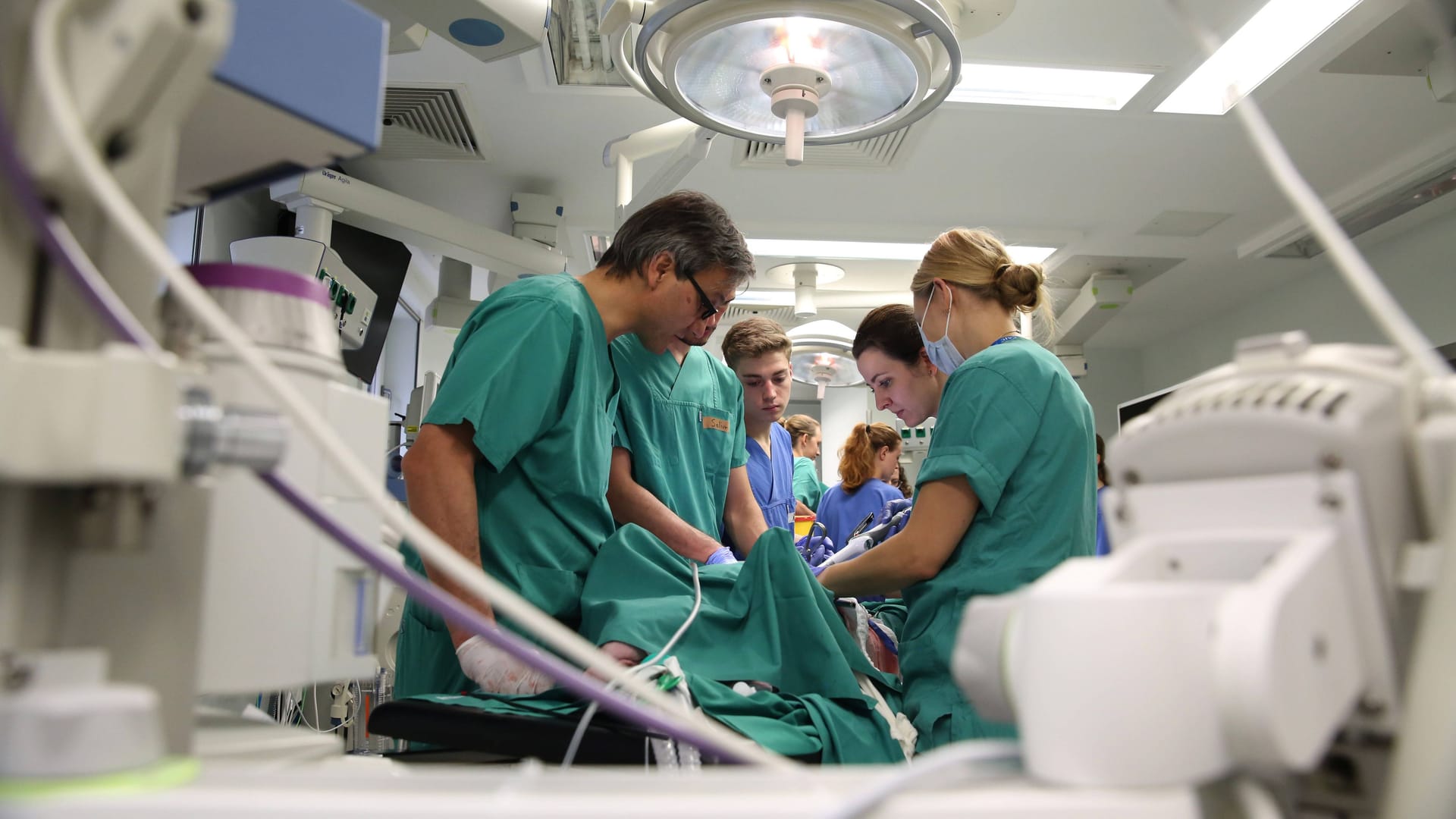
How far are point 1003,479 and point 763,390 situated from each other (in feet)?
6.24

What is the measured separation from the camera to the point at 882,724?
50.4 inches

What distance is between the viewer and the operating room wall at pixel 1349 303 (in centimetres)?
471

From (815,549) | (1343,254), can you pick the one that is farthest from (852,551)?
(1343,254)

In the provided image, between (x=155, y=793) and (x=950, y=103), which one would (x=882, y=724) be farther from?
(x=950, y=103)

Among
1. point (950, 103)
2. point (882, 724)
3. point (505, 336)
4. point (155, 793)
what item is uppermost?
point (950, 103)

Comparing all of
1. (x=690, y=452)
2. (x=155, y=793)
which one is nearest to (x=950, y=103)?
(x=690, y=452)

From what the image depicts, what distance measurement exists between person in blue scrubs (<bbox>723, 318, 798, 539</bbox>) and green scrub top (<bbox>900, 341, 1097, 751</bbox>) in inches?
66.9

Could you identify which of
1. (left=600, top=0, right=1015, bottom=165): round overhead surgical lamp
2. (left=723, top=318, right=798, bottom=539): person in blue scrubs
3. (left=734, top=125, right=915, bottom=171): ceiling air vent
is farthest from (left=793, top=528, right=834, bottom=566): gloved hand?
(left=734, top=125, right=915, bottom=171): ceiling air vent

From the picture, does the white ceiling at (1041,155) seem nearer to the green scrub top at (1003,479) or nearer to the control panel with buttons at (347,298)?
the control panel with buttons at (347,298)

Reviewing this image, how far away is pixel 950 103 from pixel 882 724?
8.76 feet

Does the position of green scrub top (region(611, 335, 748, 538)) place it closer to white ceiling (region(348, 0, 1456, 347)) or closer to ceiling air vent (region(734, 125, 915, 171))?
white ceiling (region(348, 0, 1456, 347))

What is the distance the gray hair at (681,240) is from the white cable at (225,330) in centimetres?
131

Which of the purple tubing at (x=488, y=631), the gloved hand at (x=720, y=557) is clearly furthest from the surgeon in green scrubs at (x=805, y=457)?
the purple tubing at (x=488, y=631)

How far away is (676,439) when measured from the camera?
1965 mm
